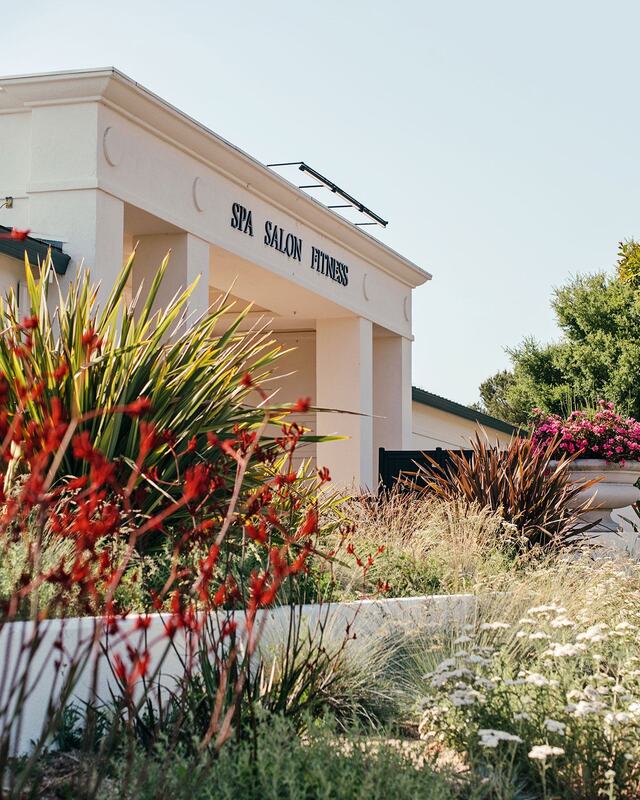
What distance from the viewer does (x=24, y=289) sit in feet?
32.7

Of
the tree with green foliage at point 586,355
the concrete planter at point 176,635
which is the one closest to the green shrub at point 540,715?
the concrete planter at point 176,635

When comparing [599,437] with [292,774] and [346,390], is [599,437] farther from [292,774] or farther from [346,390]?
[292,774]

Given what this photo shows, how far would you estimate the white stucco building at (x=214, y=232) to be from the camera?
10211 millimetres

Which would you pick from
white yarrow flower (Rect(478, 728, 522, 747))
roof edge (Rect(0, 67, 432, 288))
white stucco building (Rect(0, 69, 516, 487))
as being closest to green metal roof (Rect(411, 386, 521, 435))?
white stucco building (Rect(0, 69, 516, 487))

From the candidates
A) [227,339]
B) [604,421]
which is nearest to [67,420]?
[227,339]

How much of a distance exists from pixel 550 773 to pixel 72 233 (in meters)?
7.64

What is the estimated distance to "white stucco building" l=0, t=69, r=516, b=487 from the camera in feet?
33.5

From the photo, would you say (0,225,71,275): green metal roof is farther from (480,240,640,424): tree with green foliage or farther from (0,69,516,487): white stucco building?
(480,240,640,424): tree with green foliage

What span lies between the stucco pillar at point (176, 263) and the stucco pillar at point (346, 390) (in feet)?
14.9

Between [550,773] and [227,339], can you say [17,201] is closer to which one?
[227,339]

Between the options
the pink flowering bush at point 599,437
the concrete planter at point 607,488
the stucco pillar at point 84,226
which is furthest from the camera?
the pink flowering bush at point 599,437

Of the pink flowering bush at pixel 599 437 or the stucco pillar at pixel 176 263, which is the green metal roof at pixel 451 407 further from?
the stucco pillar at pixel 176 263

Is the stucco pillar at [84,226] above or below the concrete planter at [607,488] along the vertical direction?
above

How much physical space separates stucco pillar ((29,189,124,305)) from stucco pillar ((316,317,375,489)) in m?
6.23
